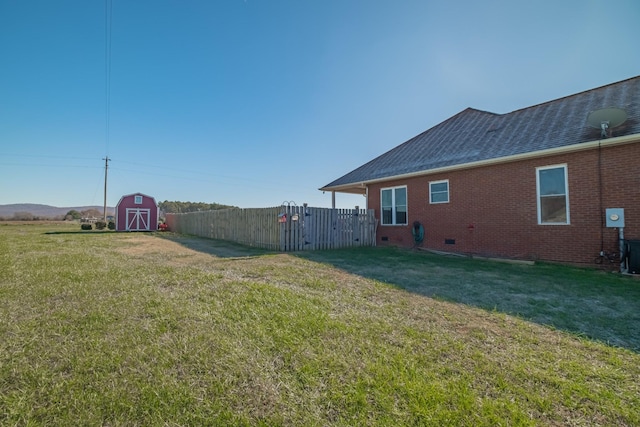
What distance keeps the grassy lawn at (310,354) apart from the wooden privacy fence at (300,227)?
5192mm

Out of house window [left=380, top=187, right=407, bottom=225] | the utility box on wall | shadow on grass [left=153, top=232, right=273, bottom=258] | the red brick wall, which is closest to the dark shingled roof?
the red brick wall

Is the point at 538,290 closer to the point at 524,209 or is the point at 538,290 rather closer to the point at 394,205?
the point at 524,209

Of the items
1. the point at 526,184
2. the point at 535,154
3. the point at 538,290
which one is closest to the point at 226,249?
the point at 538,290

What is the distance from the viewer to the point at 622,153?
21.3ft

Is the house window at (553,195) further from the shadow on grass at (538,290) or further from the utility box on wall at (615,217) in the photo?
the shadow on grass at (538,290)

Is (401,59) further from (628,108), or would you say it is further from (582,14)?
(628,108)

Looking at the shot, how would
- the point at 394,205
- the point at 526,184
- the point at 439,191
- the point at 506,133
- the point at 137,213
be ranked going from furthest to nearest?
1. the point at 137,213
2. the point at 394,205
3. the point at 439,191
4. the point at 506,133
5. the point at 526,184

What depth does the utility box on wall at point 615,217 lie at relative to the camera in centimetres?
636

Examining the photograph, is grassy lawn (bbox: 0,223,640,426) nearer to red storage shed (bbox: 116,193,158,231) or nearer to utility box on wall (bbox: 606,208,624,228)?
utility box on wall (bbox: 606,208,624,228)

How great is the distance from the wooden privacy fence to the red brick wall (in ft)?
5.73

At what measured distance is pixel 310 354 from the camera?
2.40 m

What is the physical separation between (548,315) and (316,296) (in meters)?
3.01

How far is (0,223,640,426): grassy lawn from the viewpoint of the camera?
175 centimetres

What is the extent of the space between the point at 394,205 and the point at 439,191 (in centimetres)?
205
